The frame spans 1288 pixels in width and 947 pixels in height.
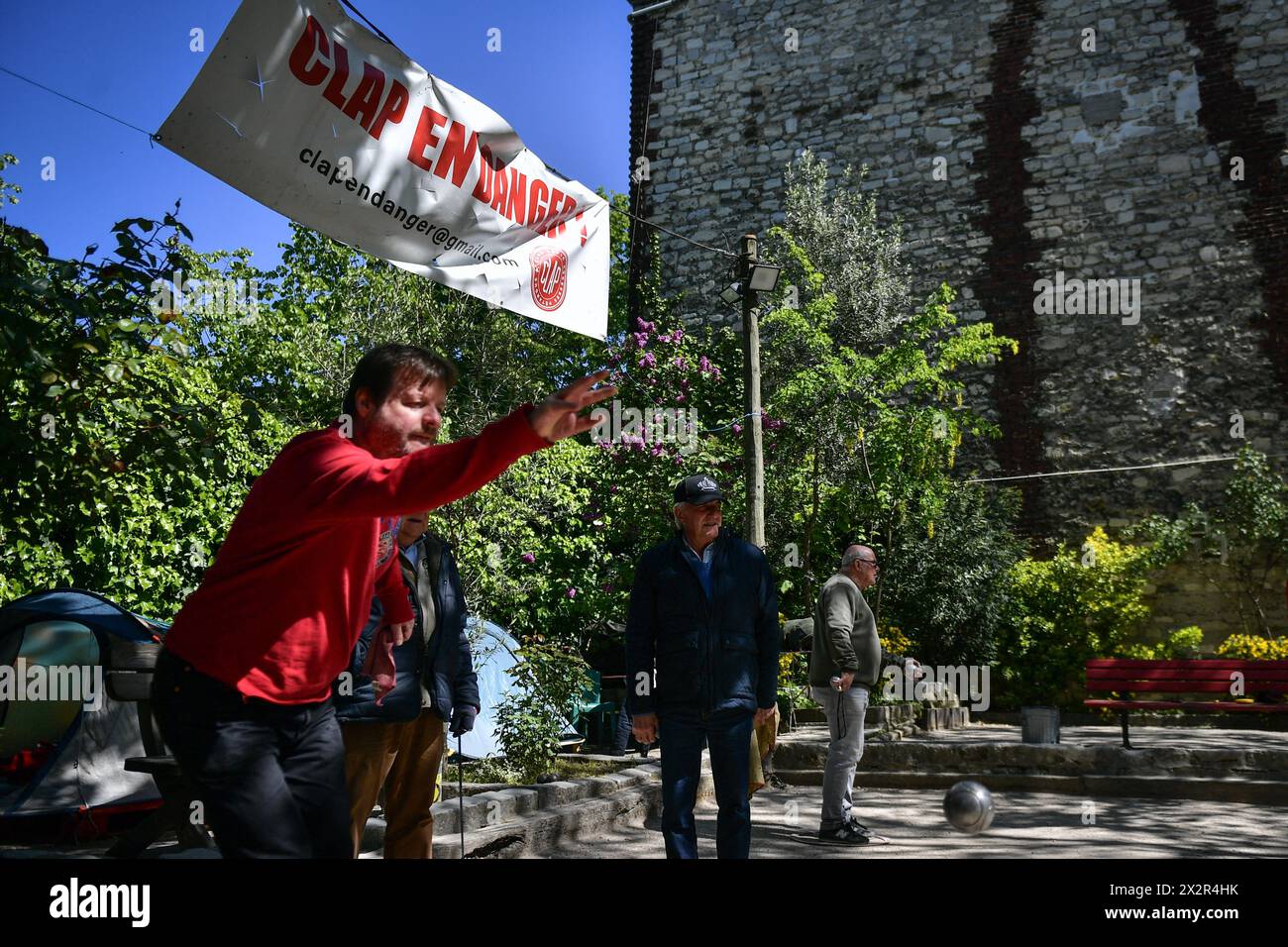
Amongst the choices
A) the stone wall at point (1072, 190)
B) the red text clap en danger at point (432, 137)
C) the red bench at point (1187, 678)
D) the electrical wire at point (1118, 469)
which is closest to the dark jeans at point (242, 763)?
the red text clap en danger at point (432, 137)

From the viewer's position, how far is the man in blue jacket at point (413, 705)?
3.97 metres

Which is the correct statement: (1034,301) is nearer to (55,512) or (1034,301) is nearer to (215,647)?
(55,512)

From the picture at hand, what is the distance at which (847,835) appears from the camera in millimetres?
6238

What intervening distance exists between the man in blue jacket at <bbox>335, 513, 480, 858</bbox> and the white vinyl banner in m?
1.21

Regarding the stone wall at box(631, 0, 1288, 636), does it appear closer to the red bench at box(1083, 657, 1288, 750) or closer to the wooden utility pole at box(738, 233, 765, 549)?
the red bench at box(1083, 657, 1288, 750)

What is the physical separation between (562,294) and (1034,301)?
43.1 ft

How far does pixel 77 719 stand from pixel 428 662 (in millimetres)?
4106

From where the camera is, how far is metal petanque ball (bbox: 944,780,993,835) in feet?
15.2

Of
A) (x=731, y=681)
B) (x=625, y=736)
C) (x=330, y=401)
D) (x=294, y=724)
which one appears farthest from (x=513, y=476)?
(x=294, y=724)

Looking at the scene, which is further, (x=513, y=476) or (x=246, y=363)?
(x=246, y=363)

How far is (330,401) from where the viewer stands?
53.2 feet

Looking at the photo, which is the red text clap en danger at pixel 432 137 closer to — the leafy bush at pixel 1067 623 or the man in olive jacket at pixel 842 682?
the man in olive jacket at pixel 842 682

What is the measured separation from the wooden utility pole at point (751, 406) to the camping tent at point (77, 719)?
5.32 metres
